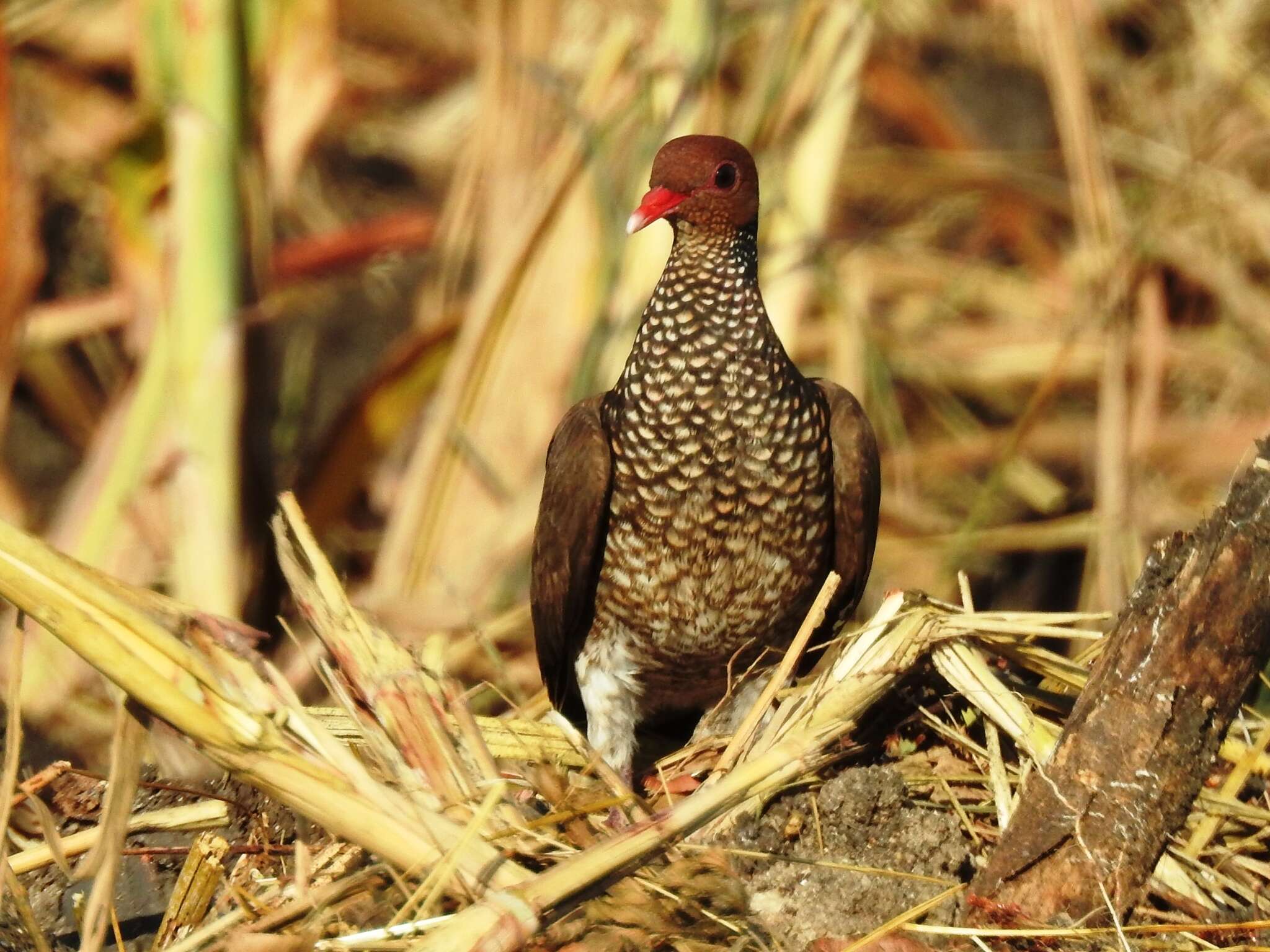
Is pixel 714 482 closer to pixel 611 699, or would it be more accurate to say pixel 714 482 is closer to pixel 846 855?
pixel 611 699

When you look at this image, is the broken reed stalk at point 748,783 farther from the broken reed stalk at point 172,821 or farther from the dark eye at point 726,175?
the dark eye at point 726,175

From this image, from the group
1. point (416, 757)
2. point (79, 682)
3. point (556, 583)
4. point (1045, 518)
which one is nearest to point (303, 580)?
point (416, 757)

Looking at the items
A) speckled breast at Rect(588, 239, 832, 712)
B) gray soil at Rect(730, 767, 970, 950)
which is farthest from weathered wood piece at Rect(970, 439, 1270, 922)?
speckled breast at Rect(588, 239, 832, 712)

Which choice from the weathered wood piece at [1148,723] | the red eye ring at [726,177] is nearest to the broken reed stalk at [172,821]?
the weathered wood piece at [1148,723]

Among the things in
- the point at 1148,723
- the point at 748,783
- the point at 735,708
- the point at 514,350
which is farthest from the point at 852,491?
the point at 514,350

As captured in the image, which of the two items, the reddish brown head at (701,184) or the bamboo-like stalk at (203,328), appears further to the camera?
the bamboo-like stalk at (203,328)

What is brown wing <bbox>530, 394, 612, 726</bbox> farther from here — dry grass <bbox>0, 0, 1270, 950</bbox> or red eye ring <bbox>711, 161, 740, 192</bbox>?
red eye ring <bbox>711, 161, 740, 192</bbox>
